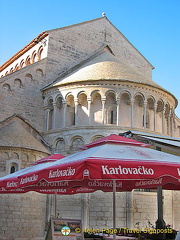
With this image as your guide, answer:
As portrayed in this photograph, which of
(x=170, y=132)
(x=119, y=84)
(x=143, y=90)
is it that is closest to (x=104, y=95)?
(x=119, y=84)

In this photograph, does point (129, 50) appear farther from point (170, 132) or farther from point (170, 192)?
point (170, 192)

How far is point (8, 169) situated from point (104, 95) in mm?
6824

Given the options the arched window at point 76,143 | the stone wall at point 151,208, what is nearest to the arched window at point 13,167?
the arched window at point 76,143

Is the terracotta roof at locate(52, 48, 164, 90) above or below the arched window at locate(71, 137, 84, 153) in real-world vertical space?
above

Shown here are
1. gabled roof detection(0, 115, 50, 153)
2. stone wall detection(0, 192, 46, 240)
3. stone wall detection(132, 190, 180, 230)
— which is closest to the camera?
stone wall detection(0, 192, 46, 240)

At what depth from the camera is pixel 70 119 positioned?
21250 mm

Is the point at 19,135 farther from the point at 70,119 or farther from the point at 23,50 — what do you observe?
the point at 23,50

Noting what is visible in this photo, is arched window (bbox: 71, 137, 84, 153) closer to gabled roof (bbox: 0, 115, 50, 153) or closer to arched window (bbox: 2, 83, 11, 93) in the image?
gabled roof (bbox: 0, 115, 50, 153)

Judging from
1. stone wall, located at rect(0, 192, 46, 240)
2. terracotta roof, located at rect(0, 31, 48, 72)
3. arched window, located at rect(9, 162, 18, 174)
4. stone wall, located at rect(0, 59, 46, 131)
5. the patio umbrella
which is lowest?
stone wall, located at rect(0, 192, 46, 240)

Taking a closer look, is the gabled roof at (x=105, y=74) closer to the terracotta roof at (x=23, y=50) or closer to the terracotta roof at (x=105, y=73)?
the terracotta roof at (x=105, y=73)

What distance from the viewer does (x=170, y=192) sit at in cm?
2075

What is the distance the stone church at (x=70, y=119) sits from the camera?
696 inches

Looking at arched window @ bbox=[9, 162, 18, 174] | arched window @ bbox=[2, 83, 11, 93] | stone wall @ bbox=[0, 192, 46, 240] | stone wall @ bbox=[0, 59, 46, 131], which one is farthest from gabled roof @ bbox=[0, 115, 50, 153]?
stone wall @ bbox=[0, 192, 46, 240]

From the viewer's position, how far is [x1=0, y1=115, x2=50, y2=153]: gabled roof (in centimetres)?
1781
